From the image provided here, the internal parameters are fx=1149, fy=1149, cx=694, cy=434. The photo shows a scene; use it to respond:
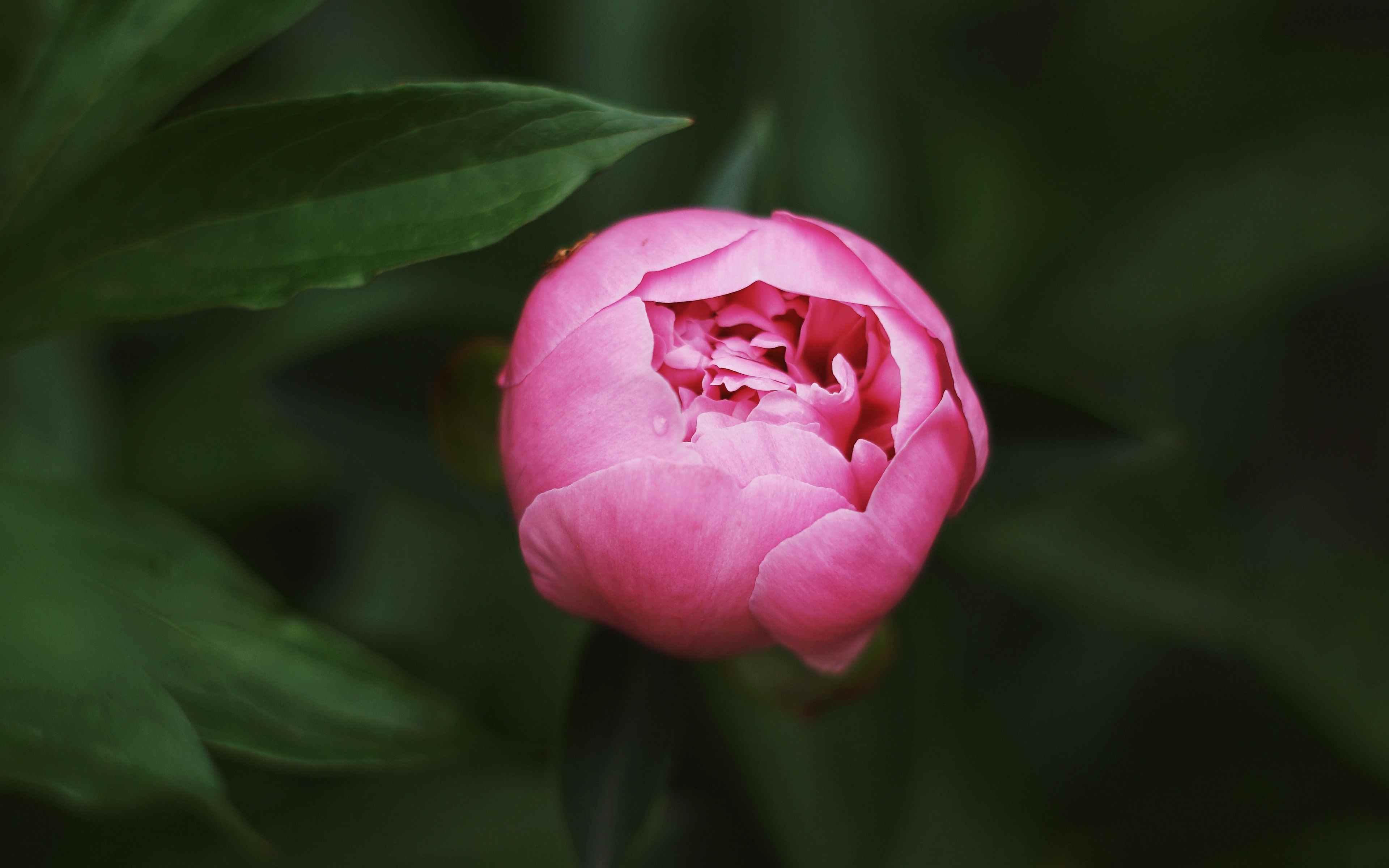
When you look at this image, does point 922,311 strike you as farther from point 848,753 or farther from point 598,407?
point 848,753

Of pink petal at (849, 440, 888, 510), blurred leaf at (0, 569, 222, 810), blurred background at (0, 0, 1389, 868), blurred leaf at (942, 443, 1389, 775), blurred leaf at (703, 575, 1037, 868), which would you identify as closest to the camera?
blurred leaf at (0, 569, 222, 810)

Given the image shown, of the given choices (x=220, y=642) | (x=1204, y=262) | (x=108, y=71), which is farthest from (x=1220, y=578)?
(x=108, y=71)

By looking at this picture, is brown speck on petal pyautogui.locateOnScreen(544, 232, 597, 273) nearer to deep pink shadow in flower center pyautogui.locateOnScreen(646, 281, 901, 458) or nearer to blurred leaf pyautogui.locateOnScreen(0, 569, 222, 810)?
deep pink shadow in flower center pyautogui.locateOnScreen(646, 281, 901, 458)

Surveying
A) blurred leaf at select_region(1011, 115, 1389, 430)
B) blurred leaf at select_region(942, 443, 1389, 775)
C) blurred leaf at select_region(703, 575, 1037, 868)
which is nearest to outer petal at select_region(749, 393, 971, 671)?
blurred leaf at select_region(703, 575, 1037, 868)

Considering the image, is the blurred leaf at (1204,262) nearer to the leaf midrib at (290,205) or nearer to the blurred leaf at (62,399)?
the leaf midrib at (290,205)

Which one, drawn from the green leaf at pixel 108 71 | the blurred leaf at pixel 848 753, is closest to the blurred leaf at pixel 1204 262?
the blurred leaf at pixel 848 753

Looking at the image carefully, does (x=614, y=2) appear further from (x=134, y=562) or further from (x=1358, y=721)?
(x=1358, y=721)

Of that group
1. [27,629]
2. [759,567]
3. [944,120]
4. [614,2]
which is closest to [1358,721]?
[944,120]
